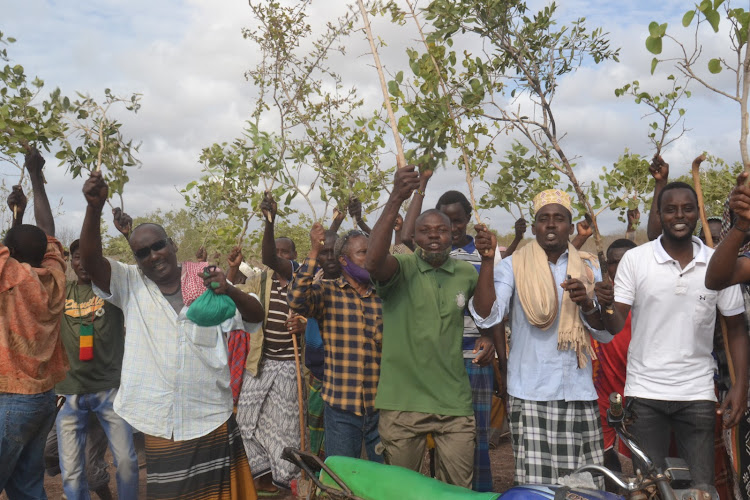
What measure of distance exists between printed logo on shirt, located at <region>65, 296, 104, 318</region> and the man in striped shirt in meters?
1.49

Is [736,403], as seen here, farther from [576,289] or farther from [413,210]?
[413,210]

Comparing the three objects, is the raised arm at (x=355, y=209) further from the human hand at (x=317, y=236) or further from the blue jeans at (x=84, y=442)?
the blue jeans at (x=84, y=442)

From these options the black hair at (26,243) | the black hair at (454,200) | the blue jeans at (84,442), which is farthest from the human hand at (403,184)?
the blue jeans at (84,442)

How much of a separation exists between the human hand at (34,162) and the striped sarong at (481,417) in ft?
10.4

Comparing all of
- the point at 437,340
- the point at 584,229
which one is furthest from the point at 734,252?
the point at 584,229

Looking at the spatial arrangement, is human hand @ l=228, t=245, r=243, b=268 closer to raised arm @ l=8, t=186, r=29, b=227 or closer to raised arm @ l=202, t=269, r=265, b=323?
raised arm @ l=202, t=269, r=265, b=323

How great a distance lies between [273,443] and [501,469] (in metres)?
2.23

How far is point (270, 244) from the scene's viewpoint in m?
5.07

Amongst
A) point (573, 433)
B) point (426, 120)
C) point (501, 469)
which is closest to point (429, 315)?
point (573, 433)

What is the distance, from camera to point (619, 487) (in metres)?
2.23

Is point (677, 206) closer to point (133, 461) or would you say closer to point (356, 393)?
point (356, 393)

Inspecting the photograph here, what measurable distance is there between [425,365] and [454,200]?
2.16m

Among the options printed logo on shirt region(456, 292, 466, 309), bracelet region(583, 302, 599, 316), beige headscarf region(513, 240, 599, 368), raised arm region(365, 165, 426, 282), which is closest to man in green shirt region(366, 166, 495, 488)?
printed logo on shirt region(456, 292, 466, 309)

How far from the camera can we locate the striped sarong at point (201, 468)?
3918 millimetres
